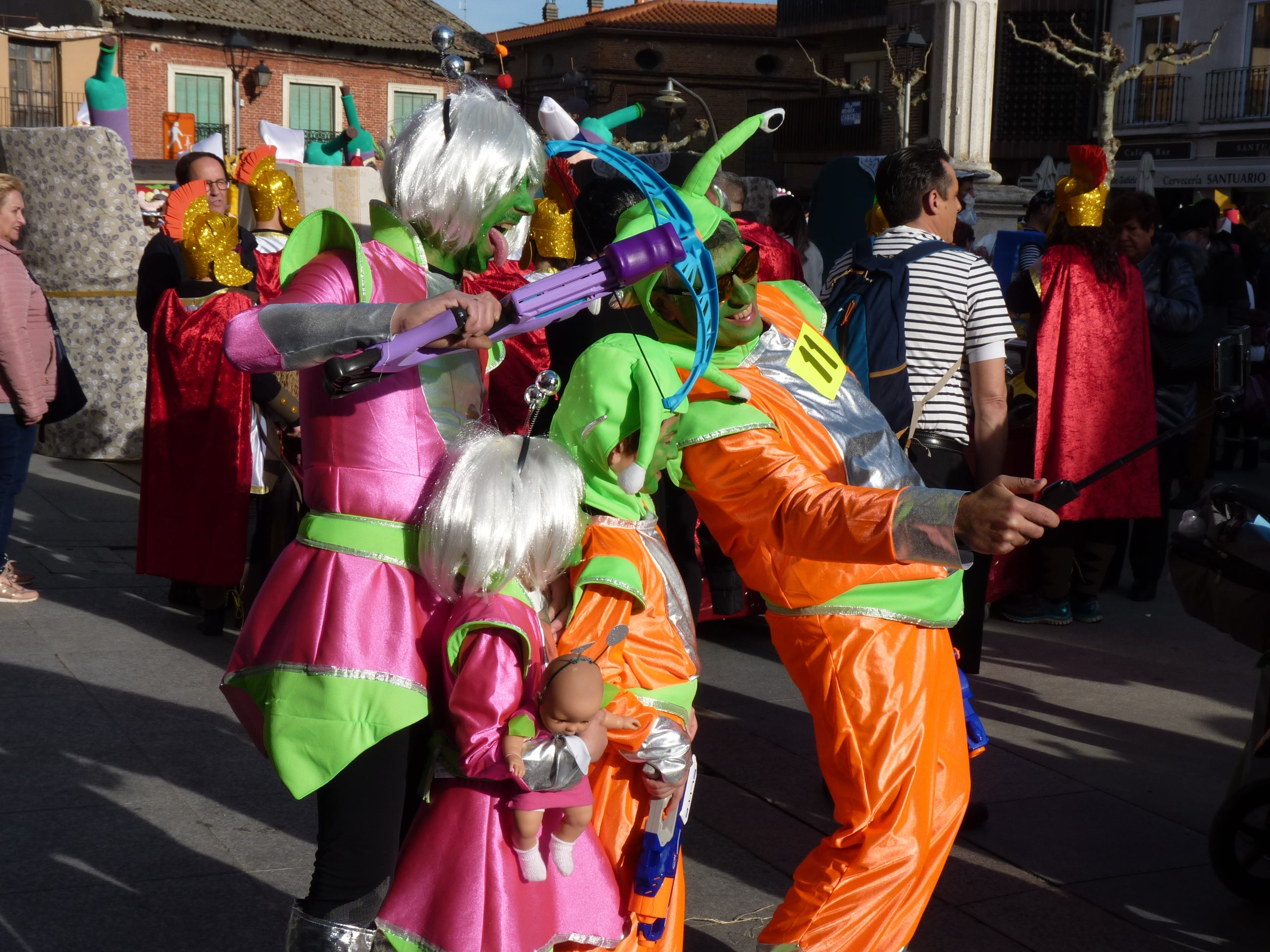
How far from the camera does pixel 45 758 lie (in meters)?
3.93

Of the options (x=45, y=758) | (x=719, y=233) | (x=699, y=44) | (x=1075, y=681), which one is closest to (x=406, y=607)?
(x=719, y=233)

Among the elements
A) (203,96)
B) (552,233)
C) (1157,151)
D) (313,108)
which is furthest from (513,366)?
(313,108)

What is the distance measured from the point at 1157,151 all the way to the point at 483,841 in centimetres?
3114

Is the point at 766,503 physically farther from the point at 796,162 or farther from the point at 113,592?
the point at 796,162

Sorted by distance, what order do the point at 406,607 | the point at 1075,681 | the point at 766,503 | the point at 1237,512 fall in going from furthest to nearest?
the point at 1075,681 → the point at 1237,512 → the point at 766,503 → the point at 406,607

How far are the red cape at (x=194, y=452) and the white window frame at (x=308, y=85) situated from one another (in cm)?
2866

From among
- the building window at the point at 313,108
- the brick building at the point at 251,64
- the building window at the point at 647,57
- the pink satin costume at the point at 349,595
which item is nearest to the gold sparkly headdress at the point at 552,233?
the pink satin costume at the point at 349,595

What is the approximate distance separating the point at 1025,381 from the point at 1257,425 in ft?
16.2

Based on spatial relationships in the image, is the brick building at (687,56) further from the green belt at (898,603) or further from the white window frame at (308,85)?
the green belt at (898,603)

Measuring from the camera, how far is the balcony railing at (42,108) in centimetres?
2900

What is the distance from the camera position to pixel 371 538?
2062 millimetres

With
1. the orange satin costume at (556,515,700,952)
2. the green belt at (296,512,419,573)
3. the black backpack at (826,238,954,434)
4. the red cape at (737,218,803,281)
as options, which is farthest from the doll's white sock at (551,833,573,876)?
the red cape at (737,218,803,281)

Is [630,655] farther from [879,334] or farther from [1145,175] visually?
[1145,175]

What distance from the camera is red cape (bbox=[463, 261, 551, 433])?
17.8ft
